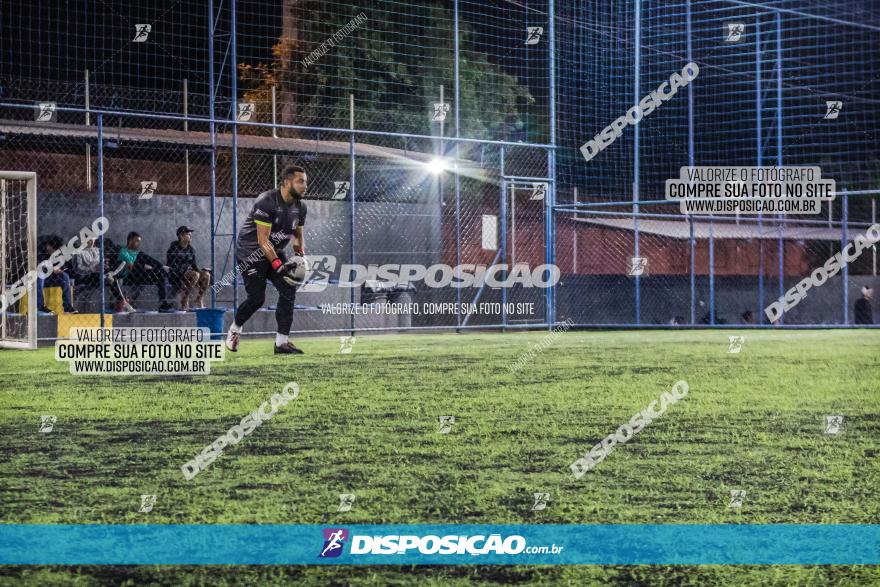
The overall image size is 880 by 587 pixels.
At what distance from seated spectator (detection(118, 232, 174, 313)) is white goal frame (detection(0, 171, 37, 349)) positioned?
1621mm

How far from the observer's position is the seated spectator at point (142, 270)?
15.8 meters

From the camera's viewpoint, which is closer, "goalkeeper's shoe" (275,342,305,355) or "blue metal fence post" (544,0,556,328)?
"goalkeeper's shoe" (275,342,305,355)

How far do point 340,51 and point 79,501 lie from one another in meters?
21.6

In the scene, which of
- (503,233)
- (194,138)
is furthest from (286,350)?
(194,138)

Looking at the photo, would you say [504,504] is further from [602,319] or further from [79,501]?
[602,319]

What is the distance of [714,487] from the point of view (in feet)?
16.5

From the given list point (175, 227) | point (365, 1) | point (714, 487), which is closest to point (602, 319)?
point (175, 227)

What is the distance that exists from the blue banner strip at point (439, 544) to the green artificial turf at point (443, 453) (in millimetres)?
106

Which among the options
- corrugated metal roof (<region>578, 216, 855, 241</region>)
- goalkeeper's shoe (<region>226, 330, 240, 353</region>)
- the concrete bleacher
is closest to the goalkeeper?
goalkeeper's shoe (<region>226, 330, 240, 353</region>)

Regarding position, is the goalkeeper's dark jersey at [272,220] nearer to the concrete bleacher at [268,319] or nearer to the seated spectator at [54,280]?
the concrete bleacher at [268,319]

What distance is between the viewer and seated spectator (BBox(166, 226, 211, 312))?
52.4ft

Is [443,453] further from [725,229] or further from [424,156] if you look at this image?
[725,229]

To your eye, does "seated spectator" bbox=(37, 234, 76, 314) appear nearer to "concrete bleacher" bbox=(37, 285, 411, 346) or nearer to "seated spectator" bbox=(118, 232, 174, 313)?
"concrete bleacher" bbox=(37, 285, 411, 346)

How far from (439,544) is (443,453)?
2.19 metres
